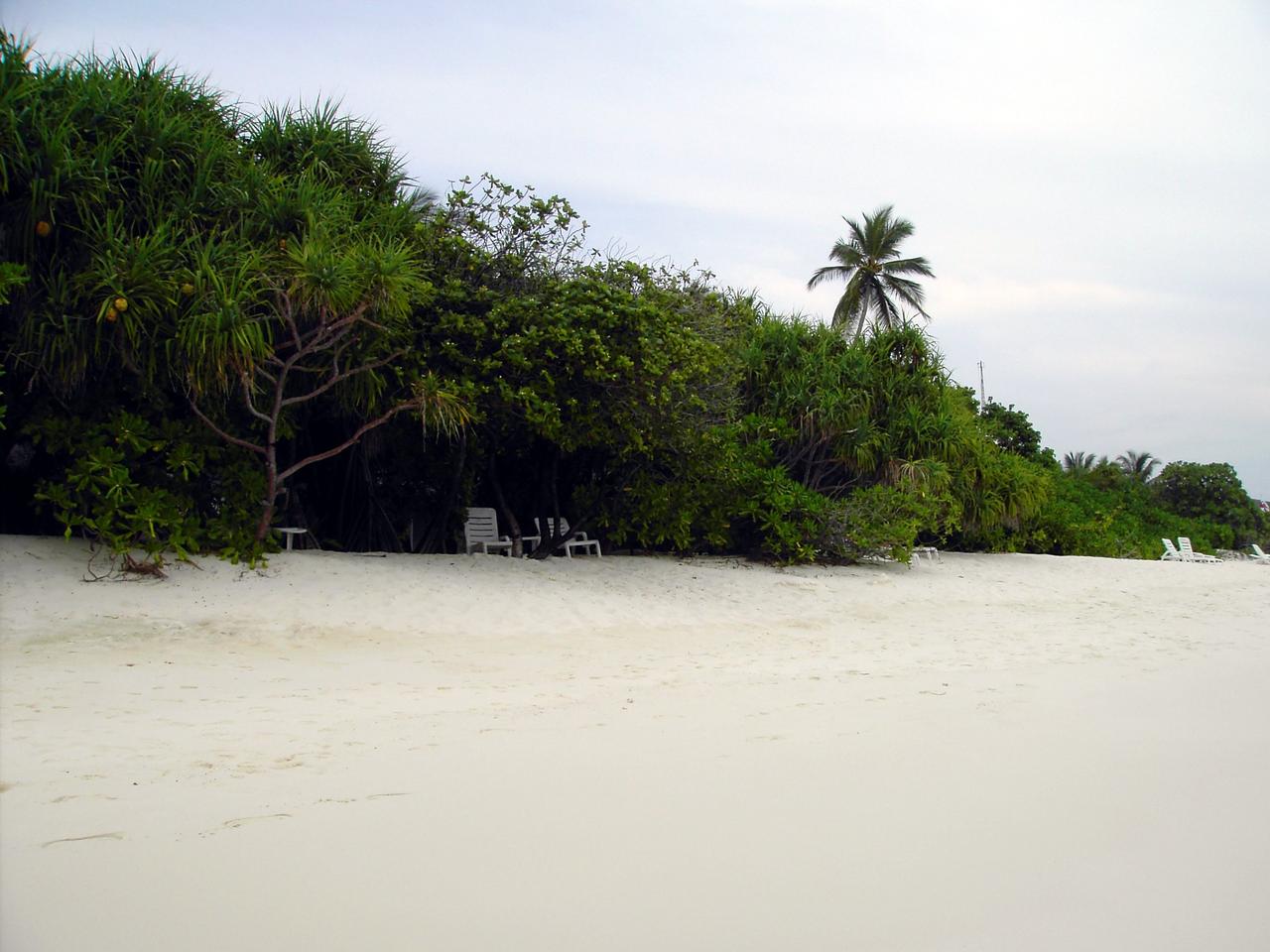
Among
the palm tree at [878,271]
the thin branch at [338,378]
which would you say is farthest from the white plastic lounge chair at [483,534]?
the palm tree at [878,271]

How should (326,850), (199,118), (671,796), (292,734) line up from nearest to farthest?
(326,850) < (671,796) < (292,734) < (199,118)

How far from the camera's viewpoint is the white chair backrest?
12367mm

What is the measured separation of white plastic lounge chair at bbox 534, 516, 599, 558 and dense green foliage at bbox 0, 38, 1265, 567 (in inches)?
9.0

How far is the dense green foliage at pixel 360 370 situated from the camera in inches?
315

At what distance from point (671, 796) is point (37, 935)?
6.82 feet

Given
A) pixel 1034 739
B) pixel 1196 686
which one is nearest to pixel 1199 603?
pixel 1196 686

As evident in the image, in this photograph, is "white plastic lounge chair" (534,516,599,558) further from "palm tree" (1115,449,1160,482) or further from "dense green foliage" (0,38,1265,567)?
"palm tree" (1115,449,1160,482)

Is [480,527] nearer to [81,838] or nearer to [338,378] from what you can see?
[338,378]

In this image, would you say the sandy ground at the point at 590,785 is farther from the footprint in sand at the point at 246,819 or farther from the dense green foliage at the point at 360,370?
the dense green foliage at the point at 360,370

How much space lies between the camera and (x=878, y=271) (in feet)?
98.4

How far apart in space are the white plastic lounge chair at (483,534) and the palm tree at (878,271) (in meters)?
19.6

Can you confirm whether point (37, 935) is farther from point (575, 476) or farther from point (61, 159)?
point (575, 476)

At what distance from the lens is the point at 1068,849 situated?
330cm

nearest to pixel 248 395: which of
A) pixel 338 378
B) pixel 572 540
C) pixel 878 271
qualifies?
pixel 338 378
